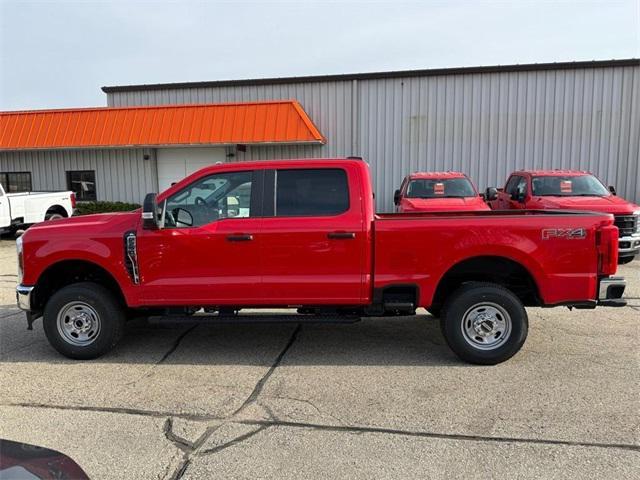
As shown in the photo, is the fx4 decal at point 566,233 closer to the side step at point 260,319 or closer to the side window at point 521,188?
the side step at point 260,319

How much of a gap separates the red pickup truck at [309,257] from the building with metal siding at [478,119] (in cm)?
1247

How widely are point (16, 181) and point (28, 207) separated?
7.35 metres

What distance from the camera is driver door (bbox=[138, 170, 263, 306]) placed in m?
4.79

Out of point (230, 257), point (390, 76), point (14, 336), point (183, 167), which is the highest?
point (390, 76)

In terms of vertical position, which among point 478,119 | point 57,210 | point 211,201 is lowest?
point 57,210

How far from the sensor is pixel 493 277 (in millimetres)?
5121

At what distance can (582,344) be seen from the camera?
534 cm

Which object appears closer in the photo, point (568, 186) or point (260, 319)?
point (260, 319)

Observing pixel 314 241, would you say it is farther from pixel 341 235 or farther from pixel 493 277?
pixel 493 277

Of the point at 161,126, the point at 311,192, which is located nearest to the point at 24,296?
the point at 311,192

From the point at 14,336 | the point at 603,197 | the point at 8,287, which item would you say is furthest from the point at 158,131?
the point at 603,197

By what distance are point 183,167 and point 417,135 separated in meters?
A: 8.57

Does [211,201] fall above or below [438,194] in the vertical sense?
above

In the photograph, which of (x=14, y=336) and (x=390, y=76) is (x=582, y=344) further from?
(x=390, y=76)
